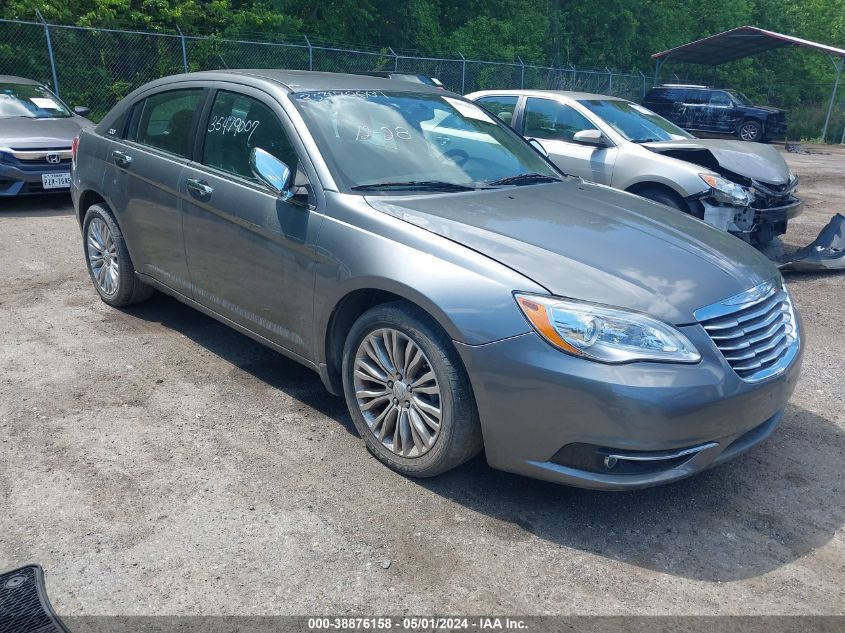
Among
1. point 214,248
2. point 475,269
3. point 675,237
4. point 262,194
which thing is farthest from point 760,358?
point 214,248

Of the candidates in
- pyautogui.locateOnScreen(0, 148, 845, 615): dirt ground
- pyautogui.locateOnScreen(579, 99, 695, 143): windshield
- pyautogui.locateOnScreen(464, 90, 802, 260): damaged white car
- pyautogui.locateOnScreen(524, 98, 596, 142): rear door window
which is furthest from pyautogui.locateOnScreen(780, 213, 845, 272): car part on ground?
pyautogui.locateOnScreen(0, 148, 845, 615): dirt ground

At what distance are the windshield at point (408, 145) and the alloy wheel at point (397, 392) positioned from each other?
810mm

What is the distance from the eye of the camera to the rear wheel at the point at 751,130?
934 inches

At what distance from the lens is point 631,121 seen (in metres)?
8.55

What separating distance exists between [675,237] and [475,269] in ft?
3.78

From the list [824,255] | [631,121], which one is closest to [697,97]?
[631,121]

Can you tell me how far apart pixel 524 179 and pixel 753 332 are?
5.27 ft

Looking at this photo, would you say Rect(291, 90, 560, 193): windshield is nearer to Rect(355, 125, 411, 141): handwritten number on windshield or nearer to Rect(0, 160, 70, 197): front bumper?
Rect(355, 125, 411, 141): handwritten number on windshield

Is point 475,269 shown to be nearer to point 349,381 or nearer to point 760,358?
point 349,381

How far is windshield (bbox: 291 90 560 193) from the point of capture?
380 centimetres

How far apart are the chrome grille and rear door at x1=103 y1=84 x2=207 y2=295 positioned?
3031 mm

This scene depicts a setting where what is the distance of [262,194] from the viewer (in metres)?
3.90

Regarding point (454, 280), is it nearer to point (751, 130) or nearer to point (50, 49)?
point (50, 49)

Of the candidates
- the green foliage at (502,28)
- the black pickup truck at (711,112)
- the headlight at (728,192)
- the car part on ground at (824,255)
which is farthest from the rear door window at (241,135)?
the black pickup truck at (711,112)
